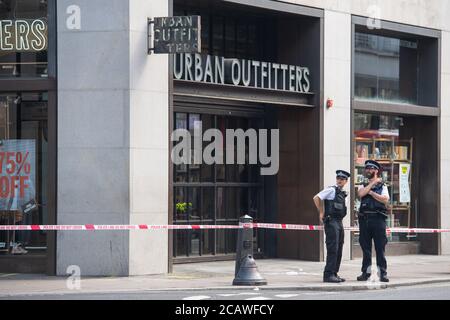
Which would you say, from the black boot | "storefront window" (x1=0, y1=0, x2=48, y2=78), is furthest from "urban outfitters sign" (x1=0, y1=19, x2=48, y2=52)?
the black boot

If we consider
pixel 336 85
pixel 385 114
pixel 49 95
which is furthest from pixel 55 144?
pixel 385 114

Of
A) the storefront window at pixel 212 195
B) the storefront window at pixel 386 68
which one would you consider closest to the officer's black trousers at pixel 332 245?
the storefront window at pixel 212 195

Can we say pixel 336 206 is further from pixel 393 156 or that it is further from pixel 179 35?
pixel 393 156

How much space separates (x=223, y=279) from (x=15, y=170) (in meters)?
4.44

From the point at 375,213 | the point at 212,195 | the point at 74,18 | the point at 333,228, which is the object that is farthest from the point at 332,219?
the point at 74,18

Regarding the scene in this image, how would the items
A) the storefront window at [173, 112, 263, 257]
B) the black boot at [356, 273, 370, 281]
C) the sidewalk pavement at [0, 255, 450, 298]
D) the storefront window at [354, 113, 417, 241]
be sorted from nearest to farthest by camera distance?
the sidewalk pavement at [0, 255, 450, 298] < the black boot at [356, 273, 370, 281] < the storefront window at [173, 112, 263, 257] < the storefront window at [354, 113, 417, 241]

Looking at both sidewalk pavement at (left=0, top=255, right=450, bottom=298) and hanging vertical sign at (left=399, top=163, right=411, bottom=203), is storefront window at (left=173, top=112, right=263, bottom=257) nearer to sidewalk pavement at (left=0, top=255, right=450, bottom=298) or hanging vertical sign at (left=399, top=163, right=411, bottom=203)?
sidewalk pavement at (left=0, top=255, right=450, bottom=298)

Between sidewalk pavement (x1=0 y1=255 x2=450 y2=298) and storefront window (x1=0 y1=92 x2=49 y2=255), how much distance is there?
0.84 metres

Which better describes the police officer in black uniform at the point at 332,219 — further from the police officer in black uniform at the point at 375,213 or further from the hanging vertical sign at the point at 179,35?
the hanging vertical sign at the point at 179,35

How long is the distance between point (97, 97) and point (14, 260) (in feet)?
11.2

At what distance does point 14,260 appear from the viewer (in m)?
17.7

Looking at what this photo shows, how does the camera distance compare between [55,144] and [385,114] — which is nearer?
[55,144]

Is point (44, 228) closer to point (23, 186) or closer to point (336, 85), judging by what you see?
point (23, 186)

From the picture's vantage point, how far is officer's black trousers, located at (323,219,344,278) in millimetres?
16062
